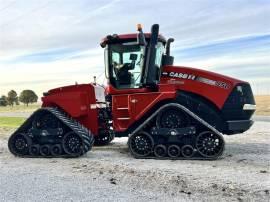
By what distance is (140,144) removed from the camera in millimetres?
10594

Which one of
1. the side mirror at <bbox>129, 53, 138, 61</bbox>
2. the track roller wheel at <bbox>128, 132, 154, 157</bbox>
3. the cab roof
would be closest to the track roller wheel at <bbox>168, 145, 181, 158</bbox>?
the track roller wheel at <bbox>128, 132, 154, 157</bbox>

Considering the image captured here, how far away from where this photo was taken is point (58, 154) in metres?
11.1

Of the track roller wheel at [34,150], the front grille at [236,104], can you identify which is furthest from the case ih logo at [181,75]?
the track roller wheel at [34,150]

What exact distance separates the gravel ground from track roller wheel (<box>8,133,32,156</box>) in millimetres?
351

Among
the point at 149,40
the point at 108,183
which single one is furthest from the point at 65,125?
the point at 108,183

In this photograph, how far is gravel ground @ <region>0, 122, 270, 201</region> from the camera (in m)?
6.75

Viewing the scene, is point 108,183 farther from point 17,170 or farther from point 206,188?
point 17,170

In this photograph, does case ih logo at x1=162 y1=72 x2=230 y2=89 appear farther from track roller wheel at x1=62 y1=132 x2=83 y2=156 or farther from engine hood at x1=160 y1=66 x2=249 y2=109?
track roller wheel at x1=62 y1=132 x2=83 y2=156

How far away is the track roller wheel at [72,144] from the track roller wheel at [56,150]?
0.54ft

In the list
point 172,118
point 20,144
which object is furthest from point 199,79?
point 20,144

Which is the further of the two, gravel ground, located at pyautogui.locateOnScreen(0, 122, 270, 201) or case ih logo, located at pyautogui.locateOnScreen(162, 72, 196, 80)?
case ih logo, located at pyautogui.locateOnScreen(162, 72, 196, 80)

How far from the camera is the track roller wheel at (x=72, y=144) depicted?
1094cm

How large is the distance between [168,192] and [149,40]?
526cm

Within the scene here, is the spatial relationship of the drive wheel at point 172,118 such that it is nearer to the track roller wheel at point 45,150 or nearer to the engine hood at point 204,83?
the engine hood at point 204,83
